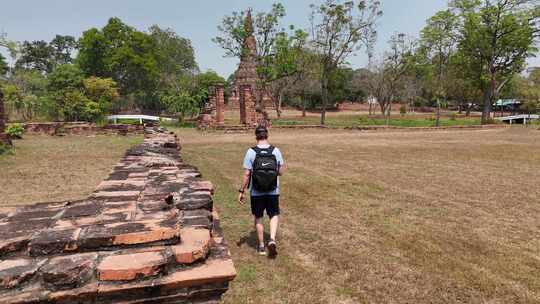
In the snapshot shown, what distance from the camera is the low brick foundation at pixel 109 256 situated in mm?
1587

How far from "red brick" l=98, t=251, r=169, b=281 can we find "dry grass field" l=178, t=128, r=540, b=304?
1.21 m

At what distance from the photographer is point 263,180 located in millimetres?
3482

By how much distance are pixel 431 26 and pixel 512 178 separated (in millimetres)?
27594

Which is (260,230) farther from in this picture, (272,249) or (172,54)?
(172,54)

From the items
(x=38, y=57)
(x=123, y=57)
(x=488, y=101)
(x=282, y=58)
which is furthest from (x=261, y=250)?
(x=38, y=57)

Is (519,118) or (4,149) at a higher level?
(4,149)

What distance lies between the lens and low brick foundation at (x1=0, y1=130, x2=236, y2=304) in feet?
5.21

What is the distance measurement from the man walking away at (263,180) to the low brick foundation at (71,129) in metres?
16.0

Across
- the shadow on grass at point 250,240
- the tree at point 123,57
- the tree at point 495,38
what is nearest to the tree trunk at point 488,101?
the tree at point 495,38

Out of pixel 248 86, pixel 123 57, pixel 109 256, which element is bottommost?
pixel 109 256

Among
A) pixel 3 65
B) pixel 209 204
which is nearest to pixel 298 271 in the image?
pixel 209 204

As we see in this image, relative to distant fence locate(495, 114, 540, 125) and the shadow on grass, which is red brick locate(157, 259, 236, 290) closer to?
the shadow on grass

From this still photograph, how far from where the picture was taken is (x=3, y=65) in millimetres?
37250

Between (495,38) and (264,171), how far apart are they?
108 feet
